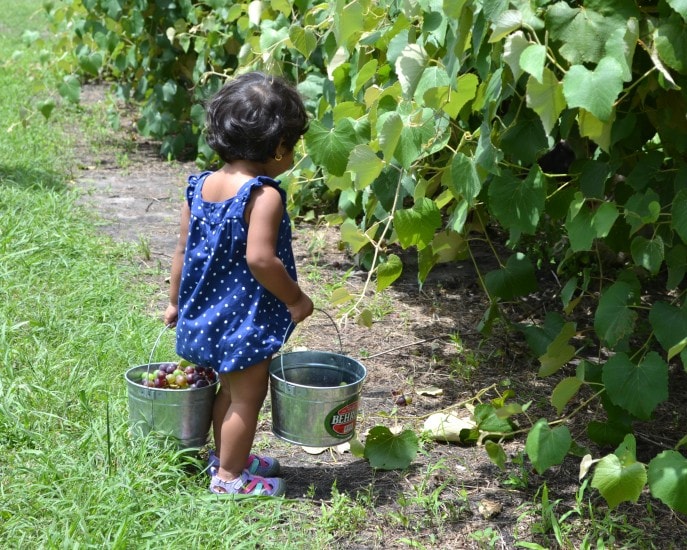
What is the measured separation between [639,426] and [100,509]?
4.91 ft

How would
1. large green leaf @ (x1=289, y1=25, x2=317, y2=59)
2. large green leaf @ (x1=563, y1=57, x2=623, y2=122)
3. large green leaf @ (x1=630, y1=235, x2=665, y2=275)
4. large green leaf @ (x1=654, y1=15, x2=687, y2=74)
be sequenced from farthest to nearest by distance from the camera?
1. large green leaf @ (x1=289, y1=25, x2=317, y2=59)
2. large green leaf @ (x1=630, y1=235, x2=665, y2=275)
3. large green leaf @ (x1=654, y1=15, x2=687, y2=74)
4. large green leaf @ (x1=563, y1=57, x2=623, y2=122)

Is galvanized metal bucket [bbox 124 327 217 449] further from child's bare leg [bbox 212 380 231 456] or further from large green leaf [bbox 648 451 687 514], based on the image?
large green leaf [bbox 648 451 687 514]

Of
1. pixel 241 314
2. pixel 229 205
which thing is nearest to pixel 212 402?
pixel 241 314

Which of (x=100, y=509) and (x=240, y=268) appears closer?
(x=100, y=509)

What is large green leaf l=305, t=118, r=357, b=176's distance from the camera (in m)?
2.43

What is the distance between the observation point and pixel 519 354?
10.7 feet

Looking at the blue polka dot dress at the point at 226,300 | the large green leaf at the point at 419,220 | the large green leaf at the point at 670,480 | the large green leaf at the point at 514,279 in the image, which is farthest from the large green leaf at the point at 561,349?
the blue polka dot dress at the point at 226,300

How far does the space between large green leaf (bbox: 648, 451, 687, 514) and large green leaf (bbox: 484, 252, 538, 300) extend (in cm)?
85

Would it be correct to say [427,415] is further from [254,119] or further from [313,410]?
[254,119]

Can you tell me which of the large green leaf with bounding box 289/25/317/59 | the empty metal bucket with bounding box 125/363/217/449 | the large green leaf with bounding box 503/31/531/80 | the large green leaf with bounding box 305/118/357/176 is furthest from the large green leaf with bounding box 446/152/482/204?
the large green leaf with bounding box 289/25/317/59

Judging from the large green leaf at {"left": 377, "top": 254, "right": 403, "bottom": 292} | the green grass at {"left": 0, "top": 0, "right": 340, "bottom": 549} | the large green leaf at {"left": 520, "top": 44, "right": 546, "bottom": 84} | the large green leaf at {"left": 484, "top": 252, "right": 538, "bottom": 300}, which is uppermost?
the large green leaf at {"left": 520, "top": 44, "right": 546, "bottom": 84}

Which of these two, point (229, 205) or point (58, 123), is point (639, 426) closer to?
point (229, 205)

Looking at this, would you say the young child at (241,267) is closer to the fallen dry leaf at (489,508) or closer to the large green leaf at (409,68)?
the large green leaf at (409,68)

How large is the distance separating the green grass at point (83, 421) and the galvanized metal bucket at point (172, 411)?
0.04 metres
